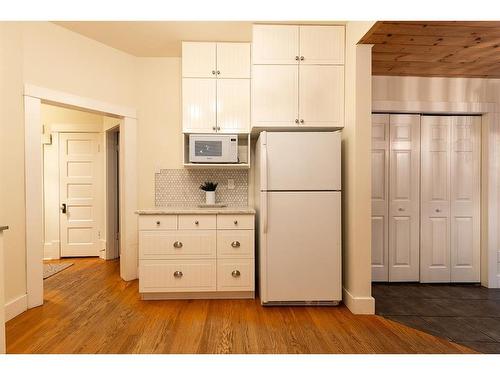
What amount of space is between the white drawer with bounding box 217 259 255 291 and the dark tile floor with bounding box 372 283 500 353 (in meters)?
1.21

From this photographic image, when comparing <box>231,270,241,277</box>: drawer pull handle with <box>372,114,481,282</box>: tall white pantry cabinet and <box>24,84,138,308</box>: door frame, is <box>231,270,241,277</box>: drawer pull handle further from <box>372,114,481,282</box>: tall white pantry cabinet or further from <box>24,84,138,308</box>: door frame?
<box>24,84,138,308</box>: door frame

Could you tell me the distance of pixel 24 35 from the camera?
2.62 metres

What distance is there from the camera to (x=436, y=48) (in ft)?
8.59

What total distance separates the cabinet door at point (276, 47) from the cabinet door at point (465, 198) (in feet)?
7.06

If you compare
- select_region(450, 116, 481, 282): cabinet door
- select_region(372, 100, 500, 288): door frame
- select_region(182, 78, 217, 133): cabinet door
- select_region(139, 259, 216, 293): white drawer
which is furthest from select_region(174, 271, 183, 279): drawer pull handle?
select_region(450, 116, 481, 282): cabinet door

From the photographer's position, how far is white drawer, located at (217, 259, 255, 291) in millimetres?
2846

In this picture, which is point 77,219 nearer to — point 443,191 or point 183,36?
point 183,36

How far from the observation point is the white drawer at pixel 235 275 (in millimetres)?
2846

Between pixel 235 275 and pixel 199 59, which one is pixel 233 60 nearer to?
pixel 199 59

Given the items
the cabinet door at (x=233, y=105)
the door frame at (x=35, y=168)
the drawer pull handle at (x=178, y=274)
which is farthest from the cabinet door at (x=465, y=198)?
the door frame at (x=35, y=168)

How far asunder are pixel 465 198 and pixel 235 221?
2.78 m

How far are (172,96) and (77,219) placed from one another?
265 cm

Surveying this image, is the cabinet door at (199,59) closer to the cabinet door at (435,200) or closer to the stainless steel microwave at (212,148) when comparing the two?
the stainless steel microwave at (212,148)
